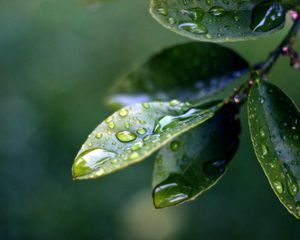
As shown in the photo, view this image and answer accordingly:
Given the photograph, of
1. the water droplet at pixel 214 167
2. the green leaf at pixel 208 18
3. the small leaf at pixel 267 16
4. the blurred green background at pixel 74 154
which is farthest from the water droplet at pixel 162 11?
the blurred green background at pixel 74 154

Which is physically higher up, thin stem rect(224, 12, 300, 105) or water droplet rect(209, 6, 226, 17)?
water droplet rect(209, 6, 226, 17)

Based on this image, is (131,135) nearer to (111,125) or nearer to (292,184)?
(111,125)

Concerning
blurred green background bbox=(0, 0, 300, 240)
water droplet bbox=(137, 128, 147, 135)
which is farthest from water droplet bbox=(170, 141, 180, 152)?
blurred green background bbox=(0, 0, 300, 240)

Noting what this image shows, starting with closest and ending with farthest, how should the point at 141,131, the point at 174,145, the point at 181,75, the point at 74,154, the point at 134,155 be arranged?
1. the point at 134,155
2. the point at 141,131
3. the point at 174,145
4. the point at 181,75
5. the point at 74,154

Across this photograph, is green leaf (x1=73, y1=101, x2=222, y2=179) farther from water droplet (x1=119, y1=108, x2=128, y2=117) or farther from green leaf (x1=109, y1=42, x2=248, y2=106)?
green leaf (x1=109, y1=42, x2=248, y2=106)

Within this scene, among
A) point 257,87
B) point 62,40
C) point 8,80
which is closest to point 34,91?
point 8,80

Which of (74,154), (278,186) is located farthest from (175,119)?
(74,154)

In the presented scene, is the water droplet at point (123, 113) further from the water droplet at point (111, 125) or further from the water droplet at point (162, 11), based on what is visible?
the water droplet at point (162, 11)
